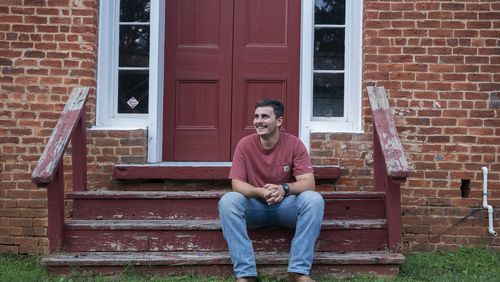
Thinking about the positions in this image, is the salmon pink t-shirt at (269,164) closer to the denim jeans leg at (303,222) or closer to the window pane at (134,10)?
the denim jeans leg at (303,222)

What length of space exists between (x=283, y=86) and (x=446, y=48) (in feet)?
5.23

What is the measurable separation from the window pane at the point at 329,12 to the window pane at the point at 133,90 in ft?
5.89

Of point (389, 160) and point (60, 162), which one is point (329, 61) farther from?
point (60, 162)

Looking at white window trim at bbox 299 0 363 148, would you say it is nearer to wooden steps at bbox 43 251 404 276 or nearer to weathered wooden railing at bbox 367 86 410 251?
weathered wooden railing at bbox 367 86 410 251

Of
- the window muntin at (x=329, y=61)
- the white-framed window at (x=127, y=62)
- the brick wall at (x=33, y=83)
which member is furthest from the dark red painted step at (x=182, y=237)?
the window muntin at (x=329, y=61)

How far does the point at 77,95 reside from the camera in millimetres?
4809

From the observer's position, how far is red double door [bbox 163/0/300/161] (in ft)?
19.0

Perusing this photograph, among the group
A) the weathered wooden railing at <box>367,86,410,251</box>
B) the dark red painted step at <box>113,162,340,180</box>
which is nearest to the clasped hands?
the weathered wooden railing at <box>367,86,410,251</box>

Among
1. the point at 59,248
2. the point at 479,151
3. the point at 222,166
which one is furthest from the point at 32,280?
the point at 479,151

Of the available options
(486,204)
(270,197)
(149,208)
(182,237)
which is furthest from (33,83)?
(486,204)

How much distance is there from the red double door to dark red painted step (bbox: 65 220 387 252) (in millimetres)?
1483

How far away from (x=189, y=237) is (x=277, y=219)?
714 millimetres

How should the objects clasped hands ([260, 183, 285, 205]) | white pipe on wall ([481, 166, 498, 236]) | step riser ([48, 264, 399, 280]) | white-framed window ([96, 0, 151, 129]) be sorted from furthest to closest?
white-framed window ([96, 0, 151, 129])
white pipe on wall ([481, 166, 498, 236])
step riser ([48, 264, 399, 280])
clasped hands ([260, 183, 285, 205])

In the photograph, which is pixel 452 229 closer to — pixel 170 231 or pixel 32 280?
pixel 170 231
